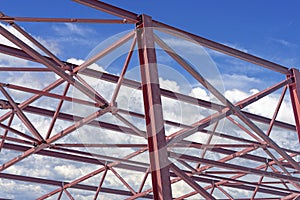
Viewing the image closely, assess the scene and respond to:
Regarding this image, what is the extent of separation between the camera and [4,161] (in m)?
18.1

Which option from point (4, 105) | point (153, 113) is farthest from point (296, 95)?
point (4, 105)

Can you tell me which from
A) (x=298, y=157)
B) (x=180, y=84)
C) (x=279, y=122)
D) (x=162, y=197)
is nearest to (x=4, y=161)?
(x=180, y=84)

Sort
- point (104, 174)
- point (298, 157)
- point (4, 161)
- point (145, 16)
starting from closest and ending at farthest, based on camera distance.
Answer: point (145, 16)
point (4, 161)
point (104, 174)
point (298, 157)

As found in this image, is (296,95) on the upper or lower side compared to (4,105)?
upper

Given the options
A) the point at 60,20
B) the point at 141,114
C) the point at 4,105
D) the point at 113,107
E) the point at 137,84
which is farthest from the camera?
the point at 141,114

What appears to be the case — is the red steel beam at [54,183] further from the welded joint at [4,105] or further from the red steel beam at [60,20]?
the red steel beam at [60,20]

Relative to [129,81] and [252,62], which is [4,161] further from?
[252,62]

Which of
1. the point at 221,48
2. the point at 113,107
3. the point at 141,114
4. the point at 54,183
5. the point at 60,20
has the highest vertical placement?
the point at 141,114

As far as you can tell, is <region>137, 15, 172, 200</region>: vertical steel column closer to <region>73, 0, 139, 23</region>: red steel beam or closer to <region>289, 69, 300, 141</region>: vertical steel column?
<region>73, 0, 139, 23</region>: red steel beam

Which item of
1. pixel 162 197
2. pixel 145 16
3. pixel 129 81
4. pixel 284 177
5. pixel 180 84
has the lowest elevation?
pixel 162 197

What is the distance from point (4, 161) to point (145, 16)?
10075 millimetres

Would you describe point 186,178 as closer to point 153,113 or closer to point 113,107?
point 153,113

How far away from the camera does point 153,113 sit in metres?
10.5

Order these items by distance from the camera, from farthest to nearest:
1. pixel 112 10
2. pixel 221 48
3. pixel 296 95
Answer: pixel 296 95
pixel 221 48
pixel 112 10
